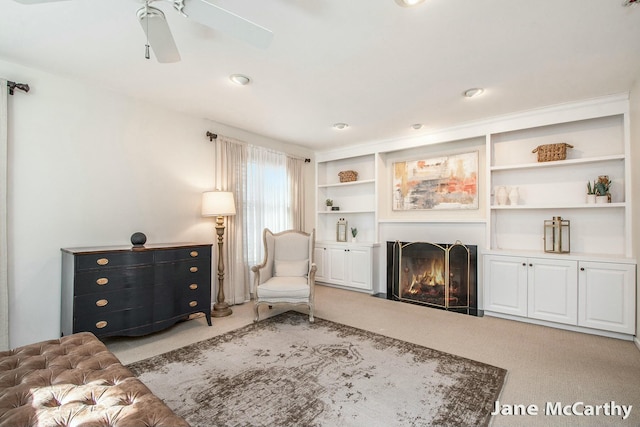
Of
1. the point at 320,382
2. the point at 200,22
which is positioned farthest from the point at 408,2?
the point at 320,382

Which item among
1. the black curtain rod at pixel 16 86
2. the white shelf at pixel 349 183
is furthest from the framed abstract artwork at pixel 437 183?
the black curtain rod at pixel 16 86

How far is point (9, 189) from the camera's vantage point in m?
2.58

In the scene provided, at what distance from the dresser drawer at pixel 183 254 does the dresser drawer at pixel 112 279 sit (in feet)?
0.47

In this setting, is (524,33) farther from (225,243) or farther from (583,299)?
(225,243)

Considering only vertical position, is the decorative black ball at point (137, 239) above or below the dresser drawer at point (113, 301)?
above

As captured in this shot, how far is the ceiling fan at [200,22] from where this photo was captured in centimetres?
151

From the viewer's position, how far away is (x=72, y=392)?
4.16 feet

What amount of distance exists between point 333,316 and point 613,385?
8.24 ft

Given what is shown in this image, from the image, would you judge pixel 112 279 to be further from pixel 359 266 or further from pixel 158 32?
pixel 359 266

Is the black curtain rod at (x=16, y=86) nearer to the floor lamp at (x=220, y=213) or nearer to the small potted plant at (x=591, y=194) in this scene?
the floor lamp at (x=220, y=213)

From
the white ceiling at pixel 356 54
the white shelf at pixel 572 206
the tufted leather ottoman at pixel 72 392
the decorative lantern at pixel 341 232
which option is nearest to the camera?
the tufted leather ottoman at pixel 72 392

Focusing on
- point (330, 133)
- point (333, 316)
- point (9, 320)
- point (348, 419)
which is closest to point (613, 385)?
point (348, 419)

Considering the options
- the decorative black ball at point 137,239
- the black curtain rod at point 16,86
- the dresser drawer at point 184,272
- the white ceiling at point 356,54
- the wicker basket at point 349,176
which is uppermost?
the white ceiling at point 356,54

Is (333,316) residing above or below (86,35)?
below
